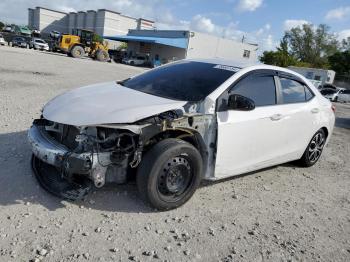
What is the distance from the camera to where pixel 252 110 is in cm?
461

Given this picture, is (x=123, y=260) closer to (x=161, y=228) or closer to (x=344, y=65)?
(x=161, y=228)

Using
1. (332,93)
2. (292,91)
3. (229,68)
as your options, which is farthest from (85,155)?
(332,93)

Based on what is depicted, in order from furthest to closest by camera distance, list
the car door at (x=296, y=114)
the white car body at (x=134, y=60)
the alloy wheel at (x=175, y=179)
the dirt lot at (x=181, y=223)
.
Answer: the white car body at (x=134, y=60), the car door at (x=296, y=114), the alloy wheel at (x=175, y=179), the dirt lot at (x=181, y=223)

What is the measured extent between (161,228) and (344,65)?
59494mm

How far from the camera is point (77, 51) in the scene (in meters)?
36.7

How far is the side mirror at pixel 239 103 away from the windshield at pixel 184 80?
0.87 feet

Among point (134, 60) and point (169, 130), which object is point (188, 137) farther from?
point (134, 60)

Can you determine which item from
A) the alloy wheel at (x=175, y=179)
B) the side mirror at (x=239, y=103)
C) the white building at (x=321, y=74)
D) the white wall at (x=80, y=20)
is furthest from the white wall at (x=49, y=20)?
the alloy wheel at (x=175, y=179)

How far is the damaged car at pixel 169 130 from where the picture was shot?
3750 millimetres

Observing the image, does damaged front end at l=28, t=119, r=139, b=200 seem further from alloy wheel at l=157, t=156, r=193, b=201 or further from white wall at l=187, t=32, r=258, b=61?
white wall at l=187, t=32, r=258, b=61

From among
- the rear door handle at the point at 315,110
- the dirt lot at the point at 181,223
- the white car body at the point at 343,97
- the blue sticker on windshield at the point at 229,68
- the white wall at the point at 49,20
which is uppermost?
the white wall at the point at 49,20

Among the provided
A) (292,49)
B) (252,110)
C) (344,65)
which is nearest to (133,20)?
(292,49)

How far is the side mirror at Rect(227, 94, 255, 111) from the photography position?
14.1ft

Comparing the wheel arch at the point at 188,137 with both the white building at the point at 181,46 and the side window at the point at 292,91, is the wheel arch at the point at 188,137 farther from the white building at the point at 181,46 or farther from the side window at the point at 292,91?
the white building at the point at 181,46
